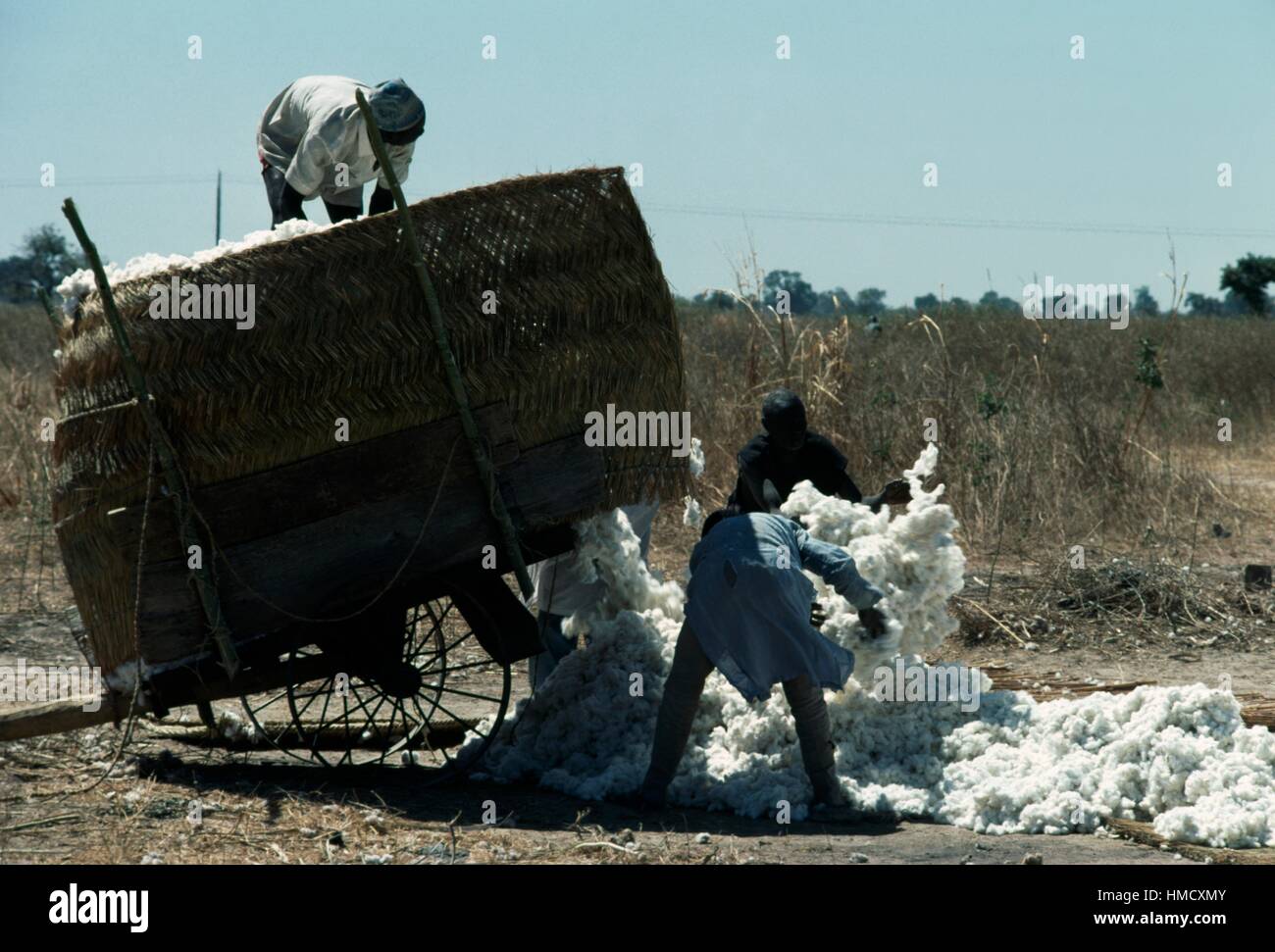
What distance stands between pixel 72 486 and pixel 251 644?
3.03ft

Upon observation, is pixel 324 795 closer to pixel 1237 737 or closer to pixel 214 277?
pixel 214 277

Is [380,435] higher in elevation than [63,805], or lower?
higher

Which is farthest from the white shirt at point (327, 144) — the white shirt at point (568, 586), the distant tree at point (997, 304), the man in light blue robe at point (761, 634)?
the distant tree at point (997, 304)

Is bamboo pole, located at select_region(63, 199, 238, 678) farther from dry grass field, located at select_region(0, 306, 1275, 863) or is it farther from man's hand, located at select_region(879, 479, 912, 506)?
man's hand, located at select_region(879, 479, 912, 506)

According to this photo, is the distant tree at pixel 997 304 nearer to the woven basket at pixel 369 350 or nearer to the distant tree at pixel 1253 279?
the distant tree at pixel 1253 279

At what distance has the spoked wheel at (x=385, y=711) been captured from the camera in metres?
5.70

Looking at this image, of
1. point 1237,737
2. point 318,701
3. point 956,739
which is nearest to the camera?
point 1237,737

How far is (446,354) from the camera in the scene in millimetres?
5227

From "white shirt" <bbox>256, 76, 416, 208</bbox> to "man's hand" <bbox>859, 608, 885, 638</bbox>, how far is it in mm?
2802

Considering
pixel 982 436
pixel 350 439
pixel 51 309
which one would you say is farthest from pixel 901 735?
pixel 982 436

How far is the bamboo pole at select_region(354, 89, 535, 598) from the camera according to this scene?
509 cm

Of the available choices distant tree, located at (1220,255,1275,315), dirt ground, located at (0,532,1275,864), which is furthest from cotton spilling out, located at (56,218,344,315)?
distant tree, located at (1220,255,1275,315)

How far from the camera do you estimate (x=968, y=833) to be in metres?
5.21

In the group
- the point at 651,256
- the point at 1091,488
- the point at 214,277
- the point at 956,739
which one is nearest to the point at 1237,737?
the point at 956,739
